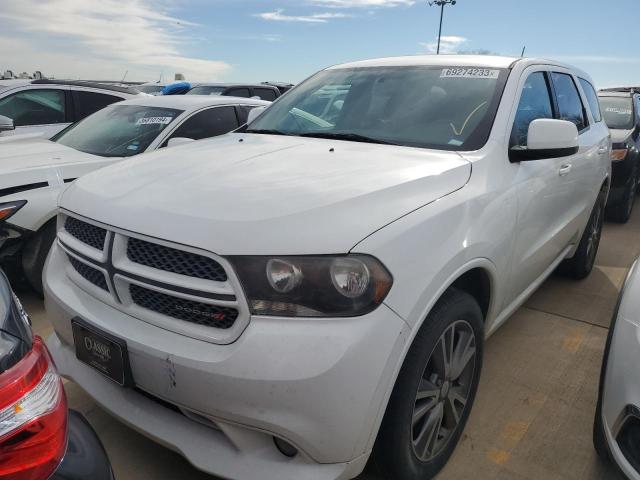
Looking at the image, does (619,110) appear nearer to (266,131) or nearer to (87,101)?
(266,131)

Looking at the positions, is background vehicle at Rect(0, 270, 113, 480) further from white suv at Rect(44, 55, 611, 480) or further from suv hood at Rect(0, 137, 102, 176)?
suv hood at Rect(0, 137, 102, 176)

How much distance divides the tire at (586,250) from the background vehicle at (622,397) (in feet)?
7.33

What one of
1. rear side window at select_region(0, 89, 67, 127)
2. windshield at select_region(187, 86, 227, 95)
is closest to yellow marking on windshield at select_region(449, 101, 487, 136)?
rear side window at select_region(0, 89, 67, 127)

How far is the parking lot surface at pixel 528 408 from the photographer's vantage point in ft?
7.23

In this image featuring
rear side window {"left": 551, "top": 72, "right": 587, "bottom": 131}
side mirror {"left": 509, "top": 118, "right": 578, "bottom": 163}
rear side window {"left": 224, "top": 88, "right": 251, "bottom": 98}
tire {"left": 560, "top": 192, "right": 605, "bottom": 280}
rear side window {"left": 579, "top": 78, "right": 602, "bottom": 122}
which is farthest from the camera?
rear side window {"left": 224, "top": 88, "right": 251, "bottom": 98}

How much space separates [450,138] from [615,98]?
6926 millimetres

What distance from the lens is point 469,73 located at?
281cm

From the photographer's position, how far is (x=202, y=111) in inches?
188

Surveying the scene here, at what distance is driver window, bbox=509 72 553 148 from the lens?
2660 mm

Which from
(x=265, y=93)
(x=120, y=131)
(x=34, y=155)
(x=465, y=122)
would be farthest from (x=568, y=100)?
(x=265, y=93)

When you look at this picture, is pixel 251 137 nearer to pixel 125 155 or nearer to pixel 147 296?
pixel 147 296

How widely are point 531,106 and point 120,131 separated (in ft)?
10.9

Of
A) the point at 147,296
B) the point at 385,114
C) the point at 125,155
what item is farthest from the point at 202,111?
the point at 147,296

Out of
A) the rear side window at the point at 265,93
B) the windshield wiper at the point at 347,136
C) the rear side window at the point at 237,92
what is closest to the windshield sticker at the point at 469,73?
the windshield wiper at the point at 347,136
